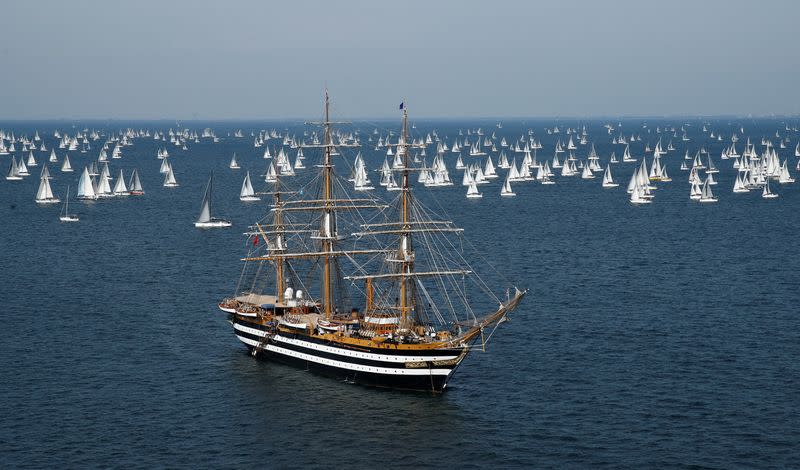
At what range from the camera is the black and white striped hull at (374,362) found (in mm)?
85688

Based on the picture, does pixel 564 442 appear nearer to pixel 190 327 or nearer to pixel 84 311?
pixel 190 327

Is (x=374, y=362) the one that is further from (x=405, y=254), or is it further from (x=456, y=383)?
(x=405, y=254)

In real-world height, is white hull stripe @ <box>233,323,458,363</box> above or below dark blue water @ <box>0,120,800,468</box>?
above

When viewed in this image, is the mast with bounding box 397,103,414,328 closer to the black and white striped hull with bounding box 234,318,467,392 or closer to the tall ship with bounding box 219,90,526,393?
the tall ship with bounding box 219,90,526,393

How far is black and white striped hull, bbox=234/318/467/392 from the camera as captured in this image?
85.7 meters

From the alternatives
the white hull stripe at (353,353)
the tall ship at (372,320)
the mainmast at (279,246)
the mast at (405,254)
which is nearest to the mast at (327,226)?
the tall ship at (372,320)

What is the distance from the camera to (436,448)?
74125 mm

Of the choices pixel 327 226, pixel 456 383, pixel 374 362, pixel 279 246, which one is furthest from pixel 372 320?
pixel 279 246

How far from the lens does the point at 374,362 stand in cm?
8750

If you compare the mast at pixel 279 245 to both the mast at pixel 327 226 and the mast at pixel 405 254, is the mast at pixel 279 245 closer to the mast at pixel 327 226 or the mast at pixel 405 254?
the mast at pixel 327 226

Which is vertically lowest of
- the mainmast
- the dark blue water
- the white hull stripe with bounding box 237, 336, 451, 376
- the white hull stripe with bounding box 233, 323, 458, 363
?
the dark blue water

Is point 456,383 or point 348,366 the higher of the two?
point 348,366

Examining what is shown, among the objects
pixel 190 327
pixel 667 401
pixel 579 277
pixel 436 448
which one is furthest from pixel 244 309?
pixel 579 277

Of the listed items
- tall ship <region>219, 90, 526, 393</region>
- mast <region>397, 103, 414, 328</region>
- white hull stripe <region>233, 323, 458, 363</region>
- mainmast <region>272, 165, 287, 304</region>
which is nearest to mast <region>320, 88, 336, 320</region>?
tall ship <region>219, 90, 526, 393</region>
